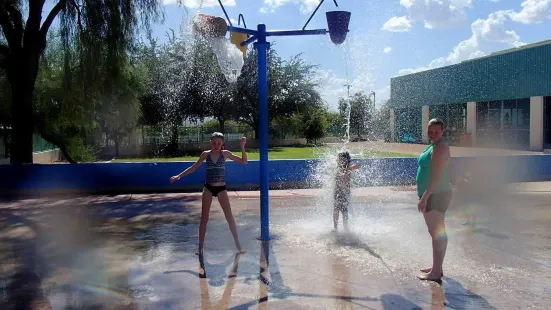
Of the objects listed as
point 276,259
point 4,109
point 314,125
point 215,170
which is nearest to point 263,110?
point 215,170

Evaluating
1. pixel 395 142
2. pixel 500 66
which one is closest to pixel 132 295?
pixel 500 66

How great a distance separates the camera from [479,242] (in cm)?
757

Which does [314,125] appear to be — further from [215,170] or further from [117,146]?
[215,170]

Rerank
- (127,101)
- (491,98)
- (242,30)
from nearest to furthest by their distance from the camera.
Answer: (242,30) → (127,101) → (491,98)

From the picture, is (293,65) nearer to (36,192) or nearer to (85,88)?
(85,88)

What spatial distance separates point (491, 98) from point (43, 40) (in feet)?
91.3

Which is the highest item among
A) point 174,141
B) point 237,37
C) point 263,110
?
point 237,37

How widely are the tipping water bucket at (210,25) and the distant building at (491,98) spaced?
89.9 ft

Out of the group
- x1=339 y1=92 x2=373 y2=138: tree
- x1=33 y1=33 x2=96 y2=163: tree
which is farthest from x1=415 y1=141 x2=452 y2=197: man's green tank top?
x1=339 y1=92 x2=373 y2=138: tree

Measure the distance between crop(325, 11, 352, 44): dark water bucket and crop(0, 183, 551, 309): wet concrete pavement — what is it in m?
2.89

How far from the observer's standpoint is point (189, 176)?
1400 centimetres

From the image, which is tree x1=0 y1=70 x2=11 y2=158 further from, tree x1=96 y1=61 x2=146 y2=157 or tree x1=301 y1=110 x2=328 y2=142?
tree x1=301 y1=110 x2=328 y2=142

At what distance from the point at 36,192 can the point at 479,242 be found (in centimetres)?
1057

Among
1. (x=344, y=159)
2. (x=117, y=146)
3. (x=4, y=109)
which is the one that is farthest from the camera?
(x=117, y=146)
